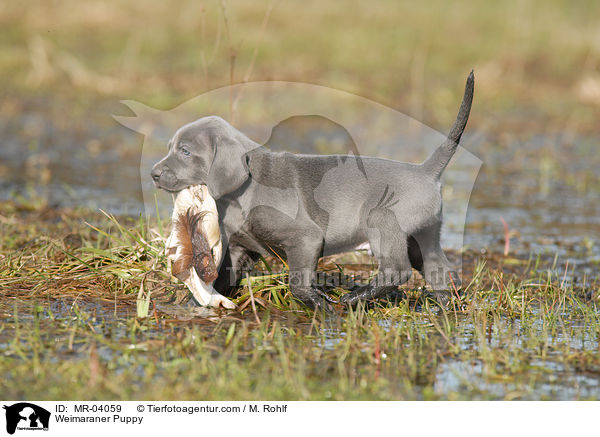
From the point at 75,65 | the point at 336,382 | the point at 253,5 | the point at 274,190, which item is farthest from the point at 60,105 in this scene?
the point at 336,382

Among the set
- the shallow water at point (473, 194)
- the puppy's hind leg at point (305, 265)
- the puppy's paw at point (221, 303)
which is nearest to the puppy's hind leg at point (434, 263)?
the shallow water at point (473, 194)

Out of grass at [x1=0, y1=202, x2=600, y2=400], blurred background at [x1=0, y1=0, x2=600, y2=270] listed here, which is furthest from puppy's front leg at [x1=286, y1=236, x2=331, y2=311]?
blurred background at [x1=0, y1=0, x2=600, y2=270]

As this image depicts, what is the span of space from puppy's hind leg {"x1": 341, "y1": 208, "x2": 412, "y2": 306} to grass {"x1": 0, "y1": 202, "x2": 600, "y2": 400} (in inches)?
8.4

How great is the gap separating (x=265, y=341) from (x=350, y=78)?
10609 mm

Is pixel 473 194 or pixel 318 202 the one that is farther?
pixel 473 194

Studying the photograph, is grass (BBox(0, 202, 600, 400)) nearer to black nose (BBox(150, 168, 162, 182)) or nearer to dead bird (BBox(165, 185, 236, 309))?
dead bird (BBox(165, 185, 236, 309))

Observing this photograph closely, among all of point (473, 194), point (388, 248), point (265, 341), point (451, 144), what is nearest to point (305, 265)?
point (388, 248)

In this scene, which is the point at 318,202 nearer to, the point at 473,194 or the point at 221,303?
the point at 221,303

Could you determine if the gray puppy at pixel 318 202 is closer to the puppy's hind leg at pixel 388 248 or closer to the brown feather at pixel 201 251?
the puppy's hind leg at pixel 388 248

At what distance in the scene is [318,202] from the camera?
514 cm

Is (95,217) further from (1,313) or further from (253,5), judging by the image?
(253,5)
